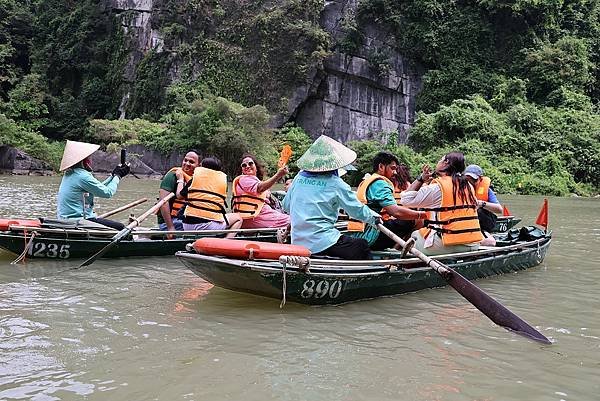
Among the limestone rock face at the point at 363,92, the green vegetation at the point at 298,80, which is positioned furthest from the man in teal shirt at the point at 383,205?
the limestone rock face at the point at 363,92

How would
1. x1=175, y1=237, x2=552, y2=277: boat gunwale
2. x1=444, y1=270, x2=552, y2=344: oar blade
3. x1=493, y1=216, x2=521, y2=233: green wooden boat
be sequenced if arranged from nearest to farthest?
x1=444, y1=270, x2=552, y2=344: oar blade → x1=175, y1=237, x2=552, y2=277: boat gunwale → x1=493, y1=216, x2=521, y2=233: green wooden boat

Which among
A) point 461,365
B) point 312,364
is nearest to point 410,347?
point 461,365

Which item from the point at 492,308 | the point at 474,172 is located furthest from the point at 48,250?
the point at 474,172

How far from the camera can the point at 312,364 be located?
3303mm

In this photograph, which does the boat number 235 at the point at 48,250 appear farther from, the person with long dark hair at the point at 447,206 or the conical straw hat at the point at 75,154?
the person with long dark hair at the point at 447,206

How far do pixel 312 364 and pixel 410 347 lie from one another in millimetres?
730

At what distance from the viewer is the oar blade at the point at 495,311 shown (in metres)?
3.91

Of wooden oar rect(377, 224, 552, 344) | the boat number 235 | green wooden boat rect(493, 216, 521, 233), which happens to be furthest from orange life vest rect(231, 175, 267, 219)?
green wooden boat rect(493, 216, 521, 233)

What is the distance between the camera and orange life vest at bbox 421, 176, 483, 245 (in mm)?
5297

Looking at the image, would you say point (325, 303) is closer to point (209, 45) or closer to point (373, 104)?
point (373, 104)

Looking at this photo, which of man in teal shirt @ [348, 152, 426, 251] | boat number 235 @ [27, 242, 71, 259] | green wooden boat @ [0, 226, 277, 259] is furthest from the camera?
boat number 235 @ [27, 242, 71, 259]

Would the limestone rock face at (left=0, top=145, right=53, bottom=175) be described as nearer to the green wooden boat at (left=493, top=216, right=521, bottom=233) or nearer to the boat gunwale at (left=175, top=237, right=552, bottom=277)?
the green wooden boat at (left=493, top=216, right=521, bottom=233)

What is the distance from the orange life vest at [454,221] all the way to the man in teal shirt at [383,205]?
29 centimetres

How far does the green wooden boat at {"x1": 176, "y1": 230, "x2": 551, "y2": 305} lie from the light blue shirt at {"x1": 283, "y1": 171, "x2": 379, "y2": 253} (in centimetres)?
30
